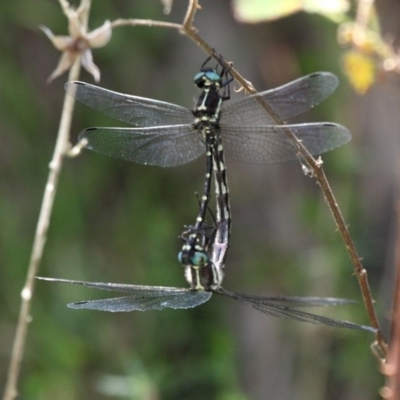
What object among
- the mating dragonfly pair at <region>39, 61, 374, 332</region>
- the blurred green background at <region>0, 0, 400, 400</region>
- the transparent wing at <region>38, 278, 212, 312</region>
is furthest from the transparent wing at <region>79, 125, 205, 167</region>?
the blurred green background at <region>0, 0, 400, 400</region>

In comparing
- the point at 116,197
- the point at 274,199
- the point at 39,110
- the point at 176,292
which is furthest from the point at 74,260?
the point at 176,292

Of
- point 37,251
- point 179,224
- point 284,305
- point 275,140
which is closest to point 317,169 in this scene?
point 284,305

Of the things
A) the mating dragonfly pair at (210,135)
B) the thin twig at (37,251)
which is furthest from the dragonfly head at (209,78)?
the thin twig at (37,251)

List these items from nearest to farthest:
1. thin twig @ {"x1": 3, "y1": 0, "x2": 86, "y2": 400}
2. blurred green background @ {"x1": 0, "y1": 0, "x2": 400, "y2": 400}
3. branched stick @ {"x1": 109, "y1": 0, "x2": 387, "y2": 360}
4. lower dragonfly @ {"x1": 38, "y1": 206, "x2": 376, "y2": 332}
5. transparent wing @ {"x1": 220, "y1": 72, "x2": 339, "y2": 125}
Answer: branched stick @ {"x1": 109, "y1": 0, "x2": 387, "y2": 360}, lower dragonfly @ {"x1": 38, "y1": 206, "x2": 376, "y2": 332}, thin twig @ {"x1": 3, "y1": 0, "x2": 86, "y2": 400}, transparent wing @ {"x1": 220, "y1": 72, "x2": 339, "y2": 125}, blurred green background @ {"x1": 0, "y1": 0, "x2": 400, "y2": 400}

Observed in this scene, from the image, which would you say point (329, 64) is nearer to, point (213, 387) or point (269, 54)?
point (269, 54)

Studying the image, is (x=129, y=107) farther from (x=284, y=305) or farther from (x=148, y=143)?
(x=284, y=305)

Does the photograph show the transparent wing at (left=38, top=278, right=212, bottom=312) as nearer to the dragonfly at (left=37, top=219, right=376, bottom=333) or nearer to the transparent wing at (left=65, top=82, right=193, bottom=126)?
the dragonfly at (left=37, top=219, right=376, bottom=333)
